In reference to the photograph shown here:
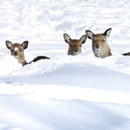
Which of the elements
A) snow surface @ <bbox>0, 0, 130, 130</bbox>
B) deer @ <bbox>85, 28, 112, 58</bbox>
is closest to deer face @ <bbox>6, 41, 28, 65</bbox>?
snow surface @ <bbox>0, 0, 130, 130</bbox>

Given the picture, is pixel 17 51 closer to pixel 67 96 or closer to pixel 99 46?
pixel 99 46

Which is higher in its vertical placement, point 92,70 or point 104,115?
point 92,70

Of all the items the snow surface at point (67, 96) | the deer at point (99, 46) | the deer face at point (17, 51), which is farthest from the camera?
the deer face at point (17, 51)

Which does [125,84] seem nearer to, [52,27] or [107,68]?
[107,68]

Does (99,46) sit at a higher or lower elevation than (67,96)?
higher

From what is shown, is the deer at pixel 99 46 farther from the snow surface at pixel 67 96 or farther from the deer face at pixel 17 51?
the deer face at pixel 17 51

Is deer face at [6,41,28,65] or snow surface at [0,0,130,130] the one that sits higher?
deer face at [6,41,28,65]

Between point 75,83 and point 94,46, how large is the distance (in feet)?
13.5

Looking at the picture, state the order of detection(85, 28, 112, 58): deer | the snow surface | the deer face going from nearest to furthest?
the snow surface, detection(85, 28, 112, 58): deer, the deer face

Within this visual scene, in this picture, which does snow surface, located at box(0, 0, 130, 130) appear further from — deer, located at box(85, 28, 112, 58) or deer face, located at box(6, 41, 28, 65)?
deer, located at box(85, 28, 112, 58)

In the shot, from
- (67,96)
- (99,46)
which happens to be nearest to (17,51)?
(99,46)

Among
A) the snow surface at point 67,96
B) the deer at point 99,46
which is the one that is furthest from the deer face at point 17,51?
the deer at point 99,46

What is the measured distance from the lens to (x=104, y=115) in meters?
3.56

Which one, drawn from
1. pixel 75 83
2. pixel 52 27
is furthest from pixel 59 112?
pixel 52 27
